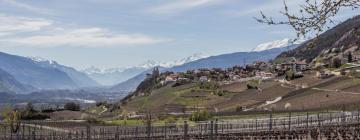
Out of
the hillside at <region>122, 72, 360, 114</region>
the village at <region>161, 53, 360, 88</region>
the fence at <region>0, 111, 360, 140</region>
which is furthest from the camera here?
the village at <region>161, 53, 360, 88</region>

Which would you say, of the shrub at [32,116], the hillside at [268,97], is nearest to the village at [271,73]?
the hillside at [268,97]

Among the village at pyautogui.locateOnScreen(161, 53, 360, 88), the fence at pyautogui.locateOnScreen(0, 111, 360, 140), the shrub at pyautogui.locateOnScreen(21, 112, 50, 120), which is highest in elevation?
the village at pyautogui.locateOnScreen(161, 53, 360, 88)

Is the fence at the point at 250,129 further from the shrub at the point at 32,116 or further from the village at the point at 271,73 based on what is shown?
the village at the point at 271,73

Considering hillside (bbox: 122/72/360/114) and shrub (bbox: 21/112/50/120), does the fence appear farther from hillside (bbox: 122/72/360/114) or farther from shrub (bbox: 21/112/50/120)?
shrub (bbox: 21/112/50/120)

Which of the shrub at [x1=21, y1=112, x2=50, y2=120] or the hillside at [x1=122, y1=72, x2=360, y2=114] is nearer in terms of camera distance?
the shrub at [x1=21, y1=112, x2=50, y2=120]

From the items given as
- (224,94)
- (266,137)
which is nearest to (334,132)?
(266,137)

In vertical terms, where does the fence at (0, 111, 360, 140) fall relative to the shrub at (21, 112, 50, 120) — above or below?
above

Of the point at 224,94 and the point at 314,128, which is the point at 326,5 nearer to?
the point at 314,128

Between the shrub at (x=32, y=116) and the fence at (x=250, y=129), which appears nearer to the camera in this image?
the fence at (x=250, y=129)

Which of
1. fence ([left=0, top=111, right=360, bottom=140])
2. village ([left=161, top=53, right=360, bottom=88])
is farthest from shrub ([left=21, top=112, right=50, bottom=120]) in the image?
village ([left=161, top=53, right=360, bottom=88])

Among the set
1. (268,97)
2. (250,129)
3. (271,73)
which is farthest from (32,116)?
(271,73)

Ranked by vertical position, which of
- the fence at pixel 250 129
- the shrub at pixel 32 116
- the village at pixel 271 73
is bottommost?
the shrub at pixel 32 116

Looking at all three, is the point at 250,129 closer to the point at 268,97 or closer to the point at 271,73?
the point at 268,97

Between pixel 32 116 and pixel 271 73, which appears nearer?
pixel 32 116
